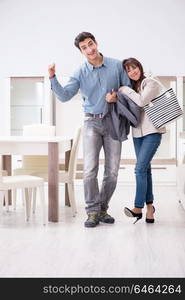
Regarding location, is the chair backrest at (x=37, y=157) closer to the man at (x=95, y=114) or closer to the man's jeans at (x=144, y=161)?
the man at (x=95, y=114)

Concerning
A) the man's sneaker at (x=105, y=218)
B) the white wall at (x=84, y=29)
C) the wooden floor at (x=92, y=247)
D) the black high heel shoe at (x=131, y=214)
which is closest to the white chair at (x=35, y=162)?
the wooden floor at (x=92, y=247)

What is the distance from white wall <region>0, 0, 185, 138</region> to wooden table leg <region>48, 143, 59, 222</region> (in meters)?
2.98

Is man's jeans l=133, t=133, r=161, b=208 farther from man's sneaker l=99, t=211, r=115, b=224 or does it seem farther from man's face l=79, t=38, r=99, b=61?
man's face l=79, t=38, r=99, b=61

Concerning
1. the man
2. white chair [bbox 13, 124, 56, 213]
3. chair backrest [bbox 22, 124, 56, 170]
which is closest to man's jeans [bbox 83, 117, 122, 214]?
the man

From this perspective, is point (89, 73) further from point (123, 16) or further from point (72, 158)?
point (123, 16)

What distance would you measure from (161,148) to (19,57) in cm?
228

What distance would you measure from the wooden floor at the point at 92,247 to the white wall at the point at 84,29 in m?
2.86

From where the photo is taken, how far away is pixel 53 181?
402 cm

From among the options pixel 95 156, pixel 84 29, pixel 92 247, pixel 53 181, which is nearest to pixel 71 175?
pixel 53 181

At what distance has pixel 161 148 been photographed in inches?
263

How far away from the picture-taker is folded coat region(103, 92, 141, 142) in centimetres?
374

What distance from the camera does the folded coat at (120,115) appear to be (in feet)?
12.3

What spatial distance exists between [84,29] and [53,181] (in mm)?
3400

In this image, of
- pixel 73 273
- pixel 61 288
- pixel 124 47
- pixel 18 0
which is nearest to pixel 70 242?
pixel 73 273
